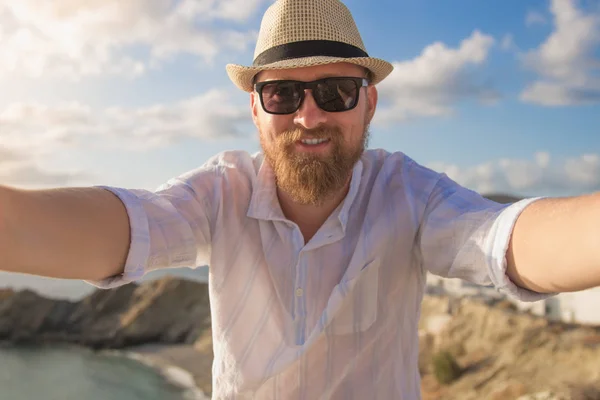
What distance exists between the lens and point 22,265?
1417 mm

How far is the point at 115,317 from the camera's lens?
34.9m

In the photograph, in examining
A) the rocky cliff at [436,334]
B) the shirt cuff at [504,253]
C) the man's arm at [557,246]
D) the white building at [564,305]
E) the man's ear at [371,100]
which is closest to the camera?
the man's arm at [557,246]

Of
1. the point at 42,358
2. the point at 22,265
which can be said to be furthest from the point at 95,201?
the point at 42,358

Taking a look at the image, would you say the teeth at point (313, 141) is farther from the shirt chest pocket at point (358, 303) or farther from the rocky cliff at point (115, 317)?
the rocky cliff at point (115, 317)

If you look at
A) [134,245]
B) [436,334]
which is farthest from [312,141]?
[436,334]

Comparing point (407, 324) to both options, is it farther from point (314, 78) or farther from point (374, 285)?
point (314, 78)

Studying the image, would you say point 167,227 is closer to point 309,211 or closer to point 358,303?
point 309,211

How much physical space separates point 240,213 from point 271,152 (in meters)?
0.27

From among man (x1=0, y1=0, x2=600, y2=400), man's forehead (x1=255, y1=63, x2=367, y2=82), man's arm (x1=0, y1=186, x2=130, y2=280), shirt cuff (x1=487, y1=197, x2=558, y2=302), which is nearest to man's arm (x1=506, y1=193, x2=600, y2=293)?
shirt cuff (x1=487, y1=197, x2=558, y2=302)

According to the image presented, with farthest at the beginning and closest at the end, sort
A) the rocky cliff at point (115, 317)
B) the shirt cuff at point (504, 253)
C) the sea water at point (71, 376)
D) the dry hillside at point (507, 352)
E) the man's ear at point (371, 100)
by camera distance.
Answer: the rocky cliff at point (115, 317), the sea water at point (71, 376), the dry hillside at point (507, 352), the man's ear at point (371, 100), the shirt cuff at point (504, 253)

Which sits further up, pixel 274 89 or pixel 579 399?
pixel 274 89

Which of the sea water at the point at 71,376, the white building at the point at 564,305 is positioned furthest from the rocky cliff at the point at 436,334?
the white building at the point at 564,305

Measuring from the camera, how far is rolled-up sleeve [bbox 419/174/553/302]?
157cm

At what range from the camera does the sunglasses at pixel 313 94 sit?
202 centimetres
